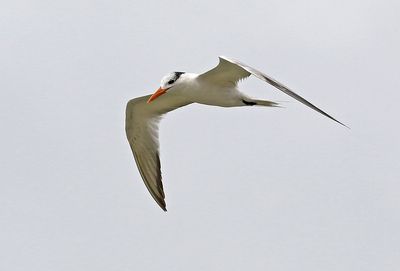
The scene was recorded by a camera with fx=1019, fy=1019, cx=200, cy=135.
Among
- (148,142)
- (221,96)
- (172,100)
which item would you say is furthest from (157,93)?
(148,142)

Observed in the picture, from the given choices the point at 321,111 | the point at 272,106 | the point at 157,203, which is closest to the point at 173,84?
the point at 272,106

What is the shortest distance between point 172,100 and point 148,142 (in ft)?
3.65

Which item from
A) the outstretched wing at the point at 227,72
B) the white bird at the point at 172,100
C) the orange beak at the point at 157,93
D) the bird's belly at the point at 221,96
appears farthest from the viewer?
the orange beak at the point at 157,93

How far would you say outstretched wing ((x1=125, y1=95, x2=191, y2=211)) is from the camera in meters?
19.3

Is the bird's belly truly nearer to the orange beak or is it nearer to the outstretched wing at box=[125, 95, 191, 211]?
the orange beak

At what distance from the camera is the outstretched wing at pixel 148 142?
1931cm

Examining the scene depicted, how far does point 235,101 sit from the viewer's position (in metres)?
17.4

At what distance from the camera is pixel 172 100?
62.2ft

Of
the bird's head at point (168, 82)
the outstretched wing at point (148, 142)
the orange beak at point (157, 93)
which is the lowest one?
the outstretched wing at point (148, 142)

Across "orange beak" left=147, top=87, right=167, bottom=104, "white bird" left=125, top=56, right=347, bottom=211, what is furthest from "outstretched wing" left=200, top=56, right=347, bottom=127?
"orange beak" left=147, top=87, right=167, bottom=104

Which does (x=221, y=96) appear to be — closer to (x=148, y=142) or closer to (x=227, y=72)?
(x=227, y=72)

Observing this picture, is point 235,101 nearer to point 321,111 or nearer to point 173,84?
point 173,84

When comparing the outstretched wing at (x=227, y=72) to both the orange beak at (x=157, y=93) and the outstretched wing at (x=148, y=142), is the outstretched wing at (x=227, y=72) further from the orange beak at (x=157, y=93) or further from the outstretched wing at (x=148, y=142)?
the outstretched wing at (x=148, y=142)

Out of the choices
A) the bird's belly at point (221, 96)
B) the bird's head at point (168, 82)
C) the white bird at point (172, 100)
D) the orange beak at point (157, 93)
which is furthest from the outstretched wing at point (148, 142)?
the bird's belly at point (221, 96)
